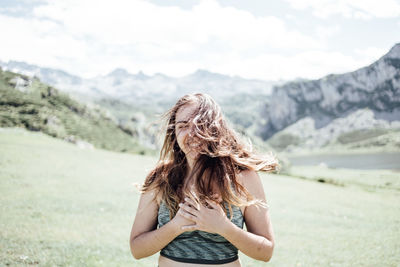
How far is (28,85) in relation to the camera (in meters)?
74.6

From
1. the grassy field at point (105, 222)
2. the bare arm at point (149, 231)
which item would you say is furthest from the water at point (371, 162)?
the bare arm at point (149, 231)

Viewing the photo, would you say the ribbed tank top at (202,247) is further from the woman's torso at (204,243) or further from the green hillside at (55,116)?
the green hillside at (55,116)

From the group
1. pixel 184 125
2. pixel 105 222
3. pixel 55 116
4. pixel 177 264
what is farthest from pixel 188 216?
pixel 55 116

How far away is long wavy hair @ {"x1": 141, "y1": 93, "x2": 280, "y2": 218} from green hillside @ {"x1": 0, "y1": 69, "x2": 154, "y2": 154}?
159 ft

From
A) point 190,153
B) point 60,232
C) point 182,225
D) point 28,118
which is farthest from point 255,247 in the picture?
point 28,118

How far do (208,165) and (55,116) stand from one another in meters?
69.4

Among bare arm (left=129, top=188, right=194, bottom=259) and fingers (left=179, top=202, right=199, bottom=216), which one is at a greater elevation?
fingers (left=179, top=202, right=199, bottom=216)

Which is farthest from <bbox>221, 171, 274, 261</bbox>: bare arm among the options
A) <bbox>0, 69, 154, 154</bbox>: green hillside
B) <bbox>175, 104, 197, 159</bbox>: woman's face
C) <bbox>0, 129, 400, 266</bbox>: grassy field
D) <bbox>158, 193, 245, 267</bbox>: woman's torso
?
<bbox>0, 69, 154, 154</bbox>: green hillside

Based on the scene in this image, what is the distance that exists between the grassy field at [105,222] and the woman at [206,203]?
739mm

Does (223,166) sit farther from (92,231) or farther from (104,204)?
(104,204)

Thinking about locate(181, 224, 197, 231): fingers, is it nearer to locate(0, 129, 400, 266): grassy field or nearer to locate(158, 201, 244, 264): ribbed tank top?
locate(158, 201, 244, 264): ribbed tank top

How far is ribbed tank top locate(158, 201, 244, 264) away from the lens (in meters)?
2.76

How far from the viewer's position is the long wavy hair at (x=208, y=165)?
110 inches

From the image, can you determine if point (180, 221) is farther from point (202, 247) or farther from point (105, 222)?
point (105, 222)
